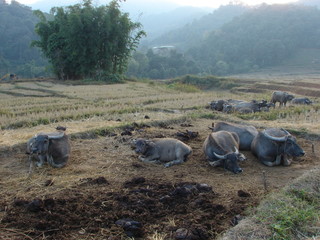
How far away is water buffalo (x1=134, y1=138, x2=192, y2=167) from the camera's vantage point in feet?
22.6

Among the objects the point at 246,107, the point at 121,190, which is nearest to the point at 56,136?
the point at 121,190

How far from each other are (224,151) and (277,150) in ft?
3.77

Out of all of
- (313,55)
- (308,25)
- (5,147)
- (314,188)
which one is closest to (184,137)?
(314,188)

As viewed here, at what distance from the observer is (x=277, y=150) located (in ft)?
22.4

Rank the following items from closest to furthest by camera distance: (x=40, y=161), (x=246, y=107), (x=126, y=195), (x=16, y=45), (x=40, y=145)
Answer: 1. (x=126, y=195)
2. (x=40, y=145)
3. (x=40, y=161)
4. (x=246, y=107)
5. (x=16, y=45)

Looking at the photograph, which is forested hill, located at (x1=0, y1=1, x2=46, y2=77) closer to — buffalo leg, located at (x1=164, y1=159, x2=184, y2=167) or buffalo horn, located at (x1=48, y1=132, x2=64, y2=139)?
buffalo horn, located at (x1=48, y1=132, x2=64, y2=139)

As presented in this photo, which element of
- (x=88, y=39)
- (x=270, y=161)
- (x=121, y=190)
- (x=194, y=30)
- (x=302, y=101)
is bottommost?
(x=302, y=101)

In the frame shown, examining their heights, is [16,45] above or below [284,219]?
above

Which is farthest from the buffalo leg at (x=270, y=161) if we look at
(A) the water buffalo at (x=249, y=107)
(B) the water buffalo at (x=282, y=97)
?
(B) the water buffalo at (x=282, y=97)

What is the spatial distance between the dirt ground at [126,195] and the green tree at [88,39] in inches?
1029

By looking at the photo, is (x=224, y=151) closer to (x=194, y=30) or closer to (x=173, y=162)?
(x=173, y=162)

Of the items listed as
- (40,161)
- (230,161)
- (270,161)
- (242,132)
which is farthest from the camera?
(242,132)

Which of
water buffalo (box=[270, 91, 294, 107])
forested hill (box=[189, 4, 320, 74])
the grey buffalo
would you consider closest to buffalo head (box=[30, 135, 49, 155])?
the grey buffalo

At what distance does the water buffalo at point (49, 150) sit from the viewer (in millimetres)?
6445
